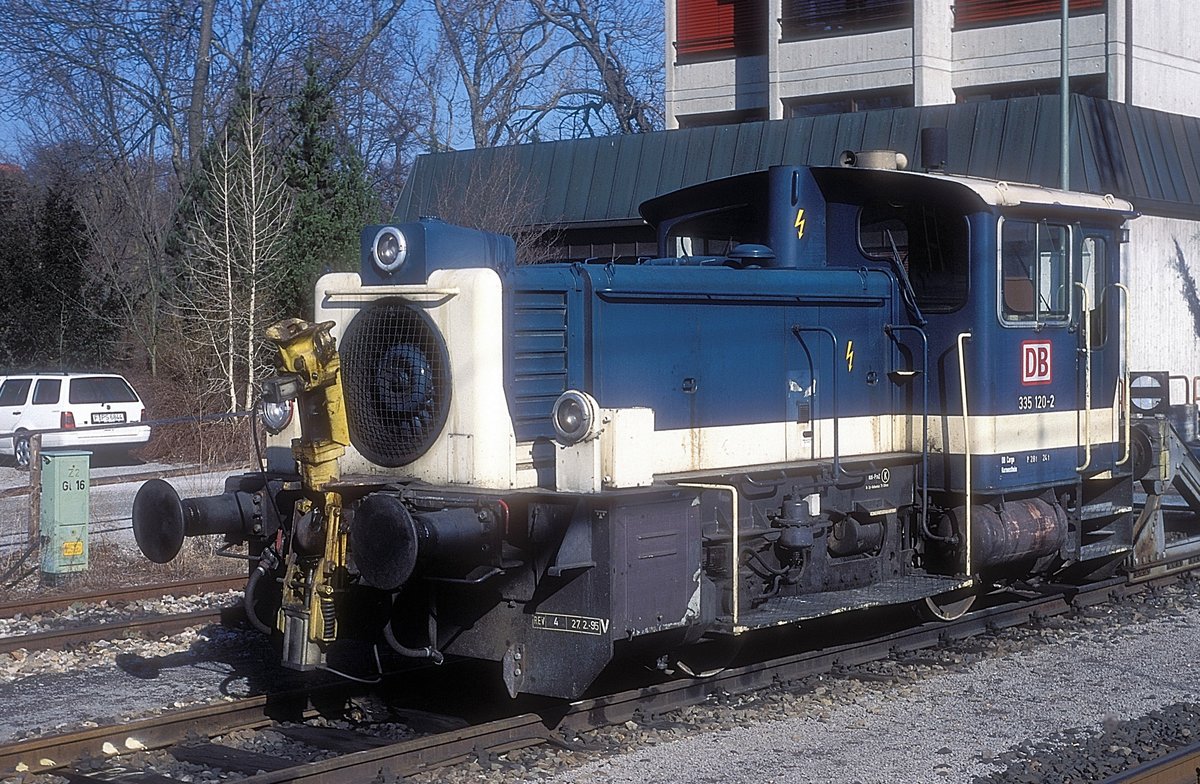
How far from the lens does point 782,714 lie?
23.8 ft

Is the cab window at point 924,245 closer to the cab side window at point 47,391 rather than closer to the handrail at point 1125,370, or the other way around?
the handrail at point 1125,370

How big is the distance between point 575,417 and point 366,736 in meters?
2.03

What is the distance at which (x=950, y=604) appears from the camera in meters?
9.27

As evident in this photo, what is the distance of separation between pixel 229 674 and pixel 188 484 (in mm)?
8809

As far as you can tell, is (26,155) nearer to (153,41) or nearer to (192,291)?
(153,41)

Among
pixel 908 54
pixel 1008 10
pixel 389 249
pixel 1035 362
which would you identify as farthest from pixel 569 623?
pixel 1008 10

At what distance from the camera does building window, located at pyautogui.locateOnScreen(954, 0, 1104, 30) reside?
2467 centimetres

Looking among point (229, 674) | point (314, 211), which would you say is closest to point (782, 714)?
point (229, 674)

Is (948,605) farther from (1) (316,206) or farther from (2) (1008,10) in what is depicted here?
(2) (1008,10)

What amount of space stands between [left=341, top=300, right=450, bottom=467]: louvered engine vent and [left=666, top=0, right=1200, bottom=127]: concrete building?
67.0 feet

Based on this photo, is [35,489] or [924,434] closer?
[924,434]

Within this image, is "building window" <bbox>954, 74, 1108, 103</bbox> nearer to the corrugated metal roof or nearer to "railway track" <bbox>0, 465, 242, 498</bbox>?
the corrugated metal roof

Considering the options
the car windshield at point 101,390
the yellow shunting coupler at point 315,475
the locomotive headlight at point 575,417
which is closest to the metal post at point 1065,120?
the locomotive headlight at point 575,417

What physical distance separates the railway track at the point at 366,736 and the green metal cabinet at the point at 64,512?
208 inches
